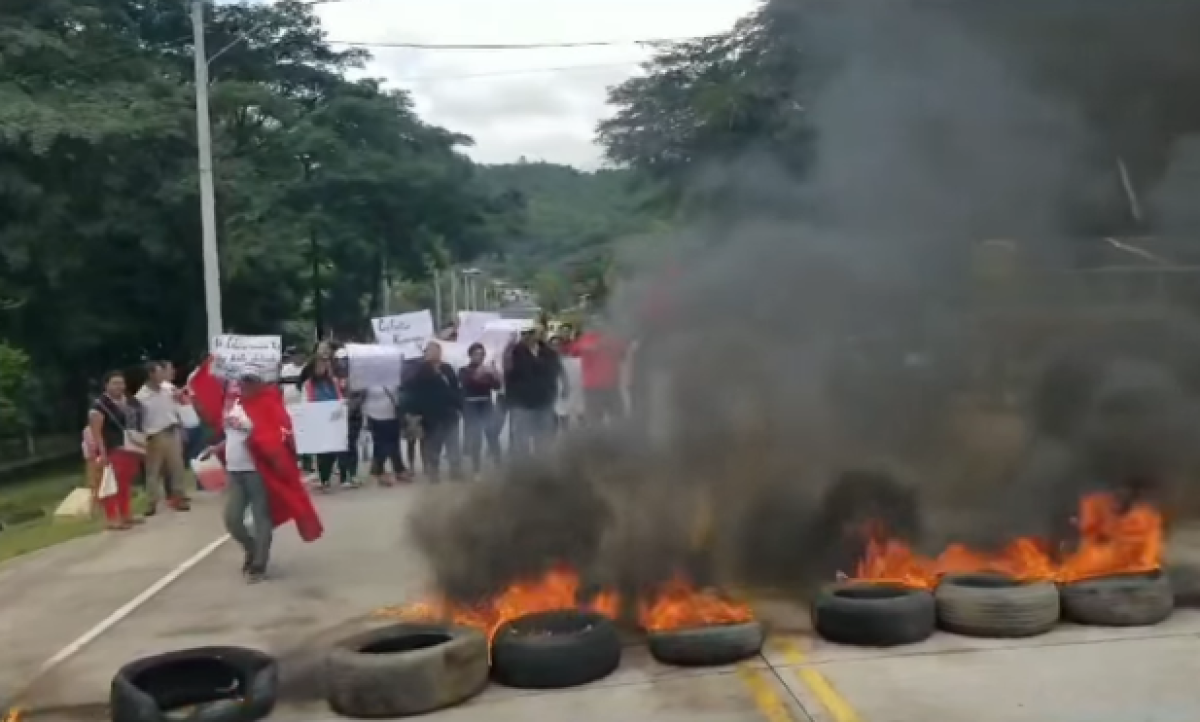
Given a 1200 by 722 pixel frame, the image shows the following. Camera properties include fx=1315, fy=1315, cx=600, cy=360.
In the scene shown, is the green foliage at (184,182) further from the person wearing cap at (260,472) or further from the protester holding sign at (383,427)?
the person wearing cap at (260,472)

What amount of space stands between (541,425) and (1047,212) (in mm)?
5683

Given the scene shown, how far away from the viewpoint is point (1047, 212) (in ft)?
31.8

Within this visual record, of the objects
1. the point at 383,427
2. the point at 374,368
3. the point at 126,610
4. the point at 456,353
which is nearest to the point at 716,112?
the point at 456,353

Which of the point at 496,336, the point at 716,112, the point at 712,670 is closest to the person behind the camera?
the point at 712,670

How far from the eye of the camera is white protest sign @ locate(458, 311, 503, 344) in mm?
15570

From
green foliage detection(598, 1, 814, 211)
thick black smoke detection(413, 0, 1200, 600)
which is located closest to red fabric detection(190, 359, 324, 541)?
thick black smoke detection(413, 0, 1200, 600)

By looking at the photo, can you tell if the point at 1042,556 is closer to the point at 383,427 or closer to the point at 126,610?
the point at 126,610

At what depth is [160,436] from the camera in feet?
40.5

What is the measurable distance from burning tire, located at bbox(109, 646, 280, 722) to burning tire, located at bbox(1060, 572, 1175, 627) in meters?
3.97

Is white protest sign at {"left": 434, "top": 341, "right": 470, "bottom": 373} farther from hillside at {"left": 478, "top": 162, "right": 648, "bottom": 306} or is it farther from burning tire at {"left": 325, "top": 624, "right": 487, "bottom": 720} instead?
burning tire at {"left": 325, "top": 624, "right": 487, "bottom": 720}

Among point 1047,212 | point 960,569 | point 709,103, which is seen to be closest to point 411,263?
point 709,103

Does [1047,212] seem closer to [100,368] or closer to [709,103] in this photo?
[709,103]

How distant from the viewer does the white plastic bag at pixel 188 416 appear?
13.3 m

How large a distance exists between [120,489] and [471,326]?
4.95m
